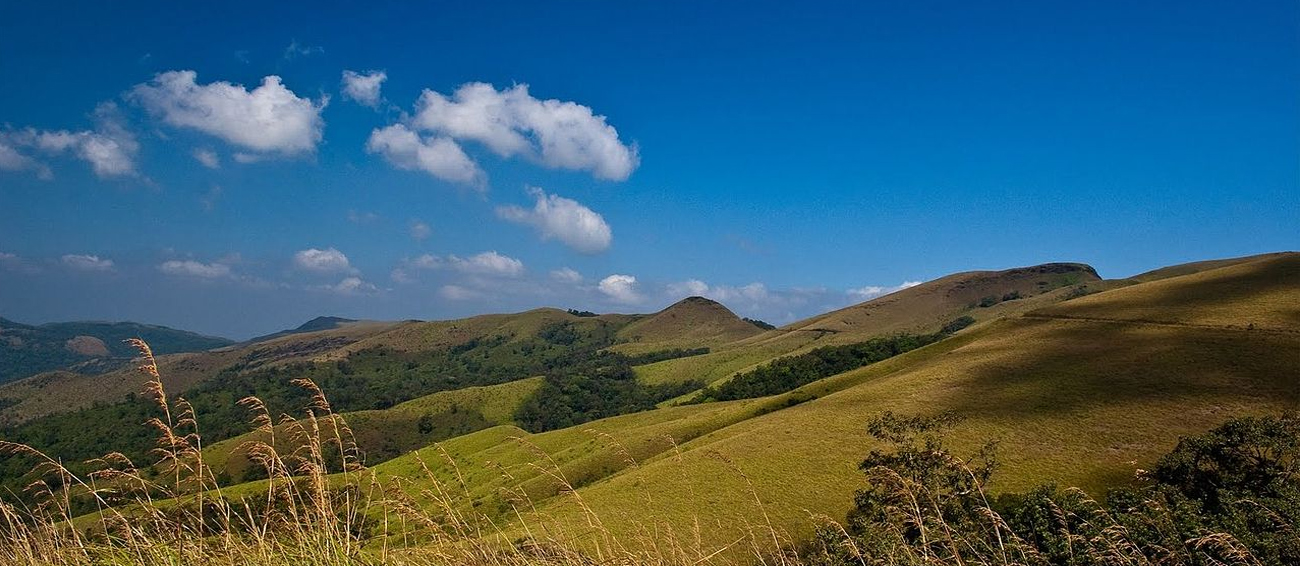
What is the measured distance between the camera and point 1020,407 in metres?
70.3

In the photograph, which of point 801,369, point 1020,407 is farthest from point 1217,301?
point 801,369

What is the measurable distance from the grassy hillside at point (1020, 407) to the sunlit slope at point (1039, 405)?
0.23 metres

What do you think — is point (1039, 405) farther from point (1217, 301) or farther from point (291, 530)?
point (291, 530)

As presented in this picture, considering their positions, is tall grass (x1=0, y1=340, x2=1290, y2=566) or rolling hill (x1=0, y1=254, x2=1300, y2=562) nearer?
tall grass (x1=0, y1=340, x2=1290, y2=566)

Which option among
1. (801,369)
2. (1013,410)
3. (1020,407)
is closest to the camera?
(1013,410)

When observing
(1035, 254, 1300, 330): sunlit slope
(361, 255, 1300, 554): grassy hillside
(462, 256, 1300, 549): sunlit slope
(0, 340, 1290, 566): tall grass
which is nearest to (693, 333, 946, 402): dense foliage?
(361, 255, 1300, 554): grassy hillside

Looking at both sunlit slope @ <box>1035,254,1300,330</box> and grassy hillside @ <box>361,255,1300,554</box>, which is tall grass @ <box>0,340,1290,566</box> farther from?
sunlit slope @ <box>1035,254,1300,330</box>

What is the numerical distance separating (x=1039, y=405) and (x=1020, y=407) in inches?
75.9

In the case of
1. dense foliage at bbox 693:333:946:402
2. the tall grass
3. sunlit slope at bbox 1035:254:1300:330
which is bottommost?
dense foliage at bbox 693:333:946:402

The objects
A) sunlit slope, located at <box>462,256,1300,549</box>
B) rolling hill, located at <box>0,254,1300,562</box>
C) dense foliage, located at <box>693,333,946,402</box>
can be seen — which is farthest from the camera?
dense foliage, located at <box>693,333,946,402</box>

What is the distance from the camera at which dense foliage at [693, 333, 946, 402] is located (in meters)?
160

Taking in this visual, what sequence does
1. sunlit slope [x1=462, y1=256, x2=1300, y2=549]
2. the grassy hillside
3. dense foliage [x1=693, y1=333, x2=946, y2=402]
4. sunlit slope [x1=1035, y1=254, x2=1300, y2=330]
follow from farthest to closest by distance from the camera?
dense foliage [x1=693, y1=333, x2=946, y2=402] < sunlit slope [x1=1035, y1=254, x2=1300, y2=330] < the grassy hillside < sunlit slope [x1=462, y1=256, x2=1300, y2=549]

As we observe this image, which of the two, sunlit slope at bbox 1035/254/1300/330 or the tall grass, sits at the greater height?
sunlit slope at bbox 1035/254/1300/330

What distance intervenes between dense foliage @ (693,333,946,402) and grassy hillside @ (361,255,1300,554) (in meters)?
51.0
